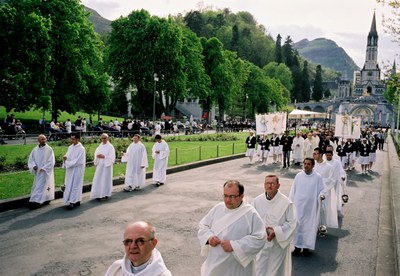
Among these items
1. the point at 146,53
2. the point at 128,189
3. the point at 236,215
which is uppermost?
the point at 146,53

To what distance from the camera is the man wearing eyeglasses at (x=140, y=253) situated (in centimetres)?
297

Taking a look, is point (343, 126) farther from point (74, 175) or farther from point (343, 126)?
point (74, 175)

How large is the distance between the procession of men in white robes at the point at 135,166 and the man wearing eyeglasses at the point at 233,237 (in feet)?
30.3

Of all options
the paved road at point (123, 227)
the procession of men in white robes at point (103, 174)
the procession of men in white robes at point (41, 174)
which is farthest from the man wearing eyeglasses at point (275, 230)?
the procession of men in white robes at point (103, 174)

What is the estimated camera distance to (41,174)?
10.6 metres

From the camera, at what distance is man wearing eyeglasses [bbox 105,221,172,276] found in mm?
2975

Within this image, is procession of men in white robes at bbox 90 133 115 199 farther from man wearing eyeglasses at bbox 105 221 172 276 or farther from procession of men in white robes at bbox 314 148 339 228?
man wearing eyeglasses at bbox 105 221 172 276

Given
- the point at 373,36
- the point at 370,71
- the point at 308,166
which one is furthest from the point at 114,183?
the point at 373,36

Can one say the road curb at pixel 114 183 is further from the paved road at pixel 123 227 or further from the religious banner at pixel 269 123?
the religious banner at pixel 269 123

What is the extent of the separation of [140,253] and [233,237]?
167 cm

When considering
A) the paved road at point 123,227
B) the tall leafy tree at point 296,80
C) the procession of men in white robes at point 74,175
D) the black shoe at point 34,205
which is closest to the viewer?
the paved road at point 123,227

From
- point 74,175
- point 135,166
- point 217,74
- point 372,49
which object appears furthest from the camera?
point 372,49

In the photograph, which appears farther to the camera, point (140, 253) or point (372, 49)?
point (372, 49)

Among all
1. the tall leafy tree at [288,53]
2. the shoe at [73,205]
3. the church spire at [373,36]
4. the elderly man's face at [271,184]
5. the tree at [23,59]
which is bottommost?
the shoe at [73,205]
